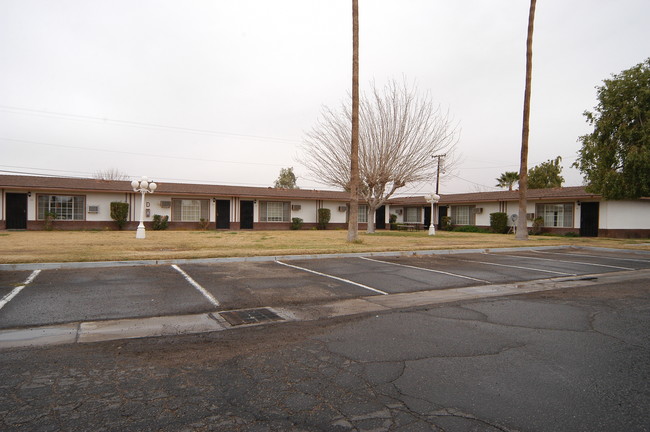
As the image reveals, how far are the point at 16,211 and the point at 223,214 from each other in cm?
1309

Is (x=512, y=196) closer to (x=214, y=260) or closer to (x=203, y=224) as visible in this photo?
(x=203, y=224)

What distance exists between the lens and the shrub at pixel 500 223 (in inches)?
1209

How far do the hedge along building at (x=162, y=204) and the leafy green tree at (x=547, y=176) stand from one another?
975 inches

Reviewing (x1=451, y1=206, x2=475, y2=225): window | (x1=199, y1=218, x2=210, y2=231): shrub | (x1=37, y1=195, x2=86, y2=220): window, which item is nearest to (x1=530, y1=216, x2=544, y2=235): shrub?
(x1=451, y1=206, x2=475, y2=225): window

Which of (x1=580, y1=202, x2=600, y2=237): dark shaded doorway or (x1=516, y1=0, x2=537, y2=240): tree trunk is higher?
(x1=516, y1=0, x2=537, y2=240): tree trunk

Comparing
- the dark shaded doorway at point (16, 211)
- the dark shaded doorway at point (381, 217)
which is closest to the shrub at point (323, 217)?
the dark shaded doorway at point (381, 217)

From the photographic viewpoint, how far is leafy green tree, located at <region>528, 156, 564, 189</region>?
44325 mm

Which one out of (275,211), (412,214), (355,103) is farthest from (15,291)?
(412,214)

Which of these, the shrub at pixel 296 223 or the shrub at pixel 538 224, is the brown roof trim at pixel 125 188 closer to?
the shrub at pixel 296 223

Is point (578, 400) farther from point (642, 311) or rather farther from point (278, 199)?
point (278, 199)

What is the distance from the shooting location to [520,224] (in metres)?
21.1

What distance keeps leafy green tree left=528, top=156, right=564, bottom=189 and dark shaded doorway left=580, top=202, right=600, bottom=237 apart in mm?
18918

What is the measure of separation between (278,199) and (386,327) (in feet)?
89.3

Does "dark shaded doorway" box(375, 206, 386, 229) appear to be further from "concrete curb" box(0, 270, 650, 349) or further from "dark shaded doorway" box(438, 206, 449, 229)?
"concrete curb" box(0, 270, 650, 349)
